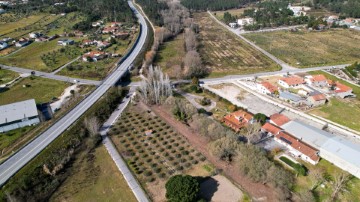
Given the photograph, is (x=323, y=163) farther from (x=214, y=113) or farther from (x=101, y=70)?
(x=101, y=70)

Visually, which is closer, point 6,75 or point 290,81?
point 290,81

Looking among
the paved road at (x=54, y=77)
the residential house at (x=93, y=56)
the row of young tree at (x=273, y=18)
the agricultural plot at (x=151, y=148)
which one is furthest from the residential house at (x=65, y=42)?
the row of young tree at (x=273, y=18)

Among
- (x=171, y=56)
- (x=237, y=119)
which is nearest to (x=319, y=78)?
(x=237, y=119)

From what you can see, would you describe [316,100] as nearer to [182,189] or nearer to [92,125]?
[182,189]

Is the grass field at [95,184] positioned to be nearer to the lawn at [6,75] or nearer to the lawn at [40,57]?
the lawn at [6,75]

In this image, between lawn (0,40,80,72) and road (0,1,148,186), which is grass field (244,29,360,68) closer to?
road (0,1,148,186)

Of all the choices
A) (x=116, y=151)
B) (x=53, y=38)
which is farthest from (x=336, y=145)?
(x=53, y=38)
